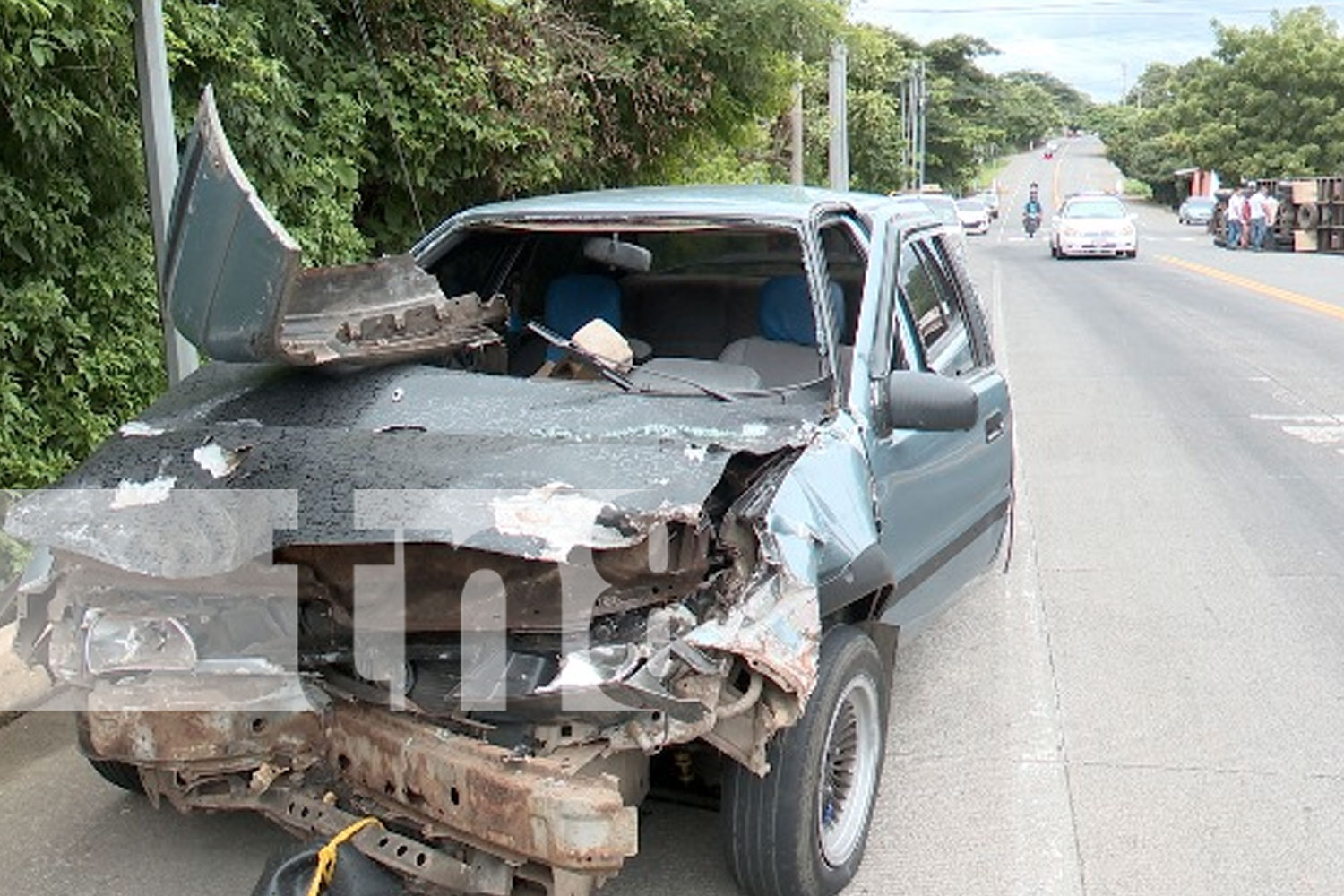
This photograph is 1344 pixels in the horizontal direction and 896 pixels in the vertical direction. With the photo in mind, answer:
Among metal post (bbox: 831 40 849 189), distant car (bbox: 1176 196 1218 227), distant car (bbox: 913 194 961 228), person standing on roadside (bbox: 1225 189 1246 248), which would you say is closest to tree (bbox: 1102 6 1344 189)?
distant car (bbox: 1176 196 1218 227)

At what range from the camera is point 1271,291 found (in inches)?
938

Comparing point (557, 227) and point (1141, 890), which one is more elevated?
point (557, 227)

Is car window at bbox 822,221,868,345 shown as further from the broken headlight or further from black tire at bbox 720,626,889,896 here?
the broken headlight

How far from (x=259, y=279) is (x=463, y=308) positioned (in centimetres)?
108

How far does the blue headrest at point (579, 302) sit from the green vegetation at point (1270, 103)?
65.3m

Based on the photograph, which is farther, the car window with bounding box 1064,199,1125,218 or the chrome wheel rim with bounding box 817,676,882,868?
the car window with bounding box 1064,199,1125,218

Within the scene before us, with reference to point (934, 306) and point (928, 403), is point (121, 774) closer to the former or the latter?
point (928, 403)

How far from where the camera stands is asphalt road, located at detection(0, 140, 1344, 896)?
3.97 m

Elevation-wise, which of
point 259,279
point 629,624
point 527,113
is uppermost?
point 527,113

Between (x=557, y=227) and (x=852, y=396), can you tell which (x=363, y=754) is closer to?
(x=852, y=396)

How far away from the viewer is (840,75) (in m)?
22.4

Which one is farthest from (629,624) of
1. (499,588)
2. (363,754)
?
(363,754)

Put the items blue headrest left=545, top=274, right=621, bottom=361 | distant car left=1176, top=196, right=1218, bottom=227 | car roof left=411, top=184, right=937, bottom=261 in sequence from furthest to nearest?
1. distant car left=1176, top=196, right=1218, bottom=227
2. blue headrest left=545, top=274, right=621, bottom=361
3. car roof left=411, top=184, right=937, bottom=261

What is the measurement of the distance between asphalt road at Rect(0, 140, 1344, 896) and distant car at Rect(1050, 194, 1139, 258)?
2515 cm
